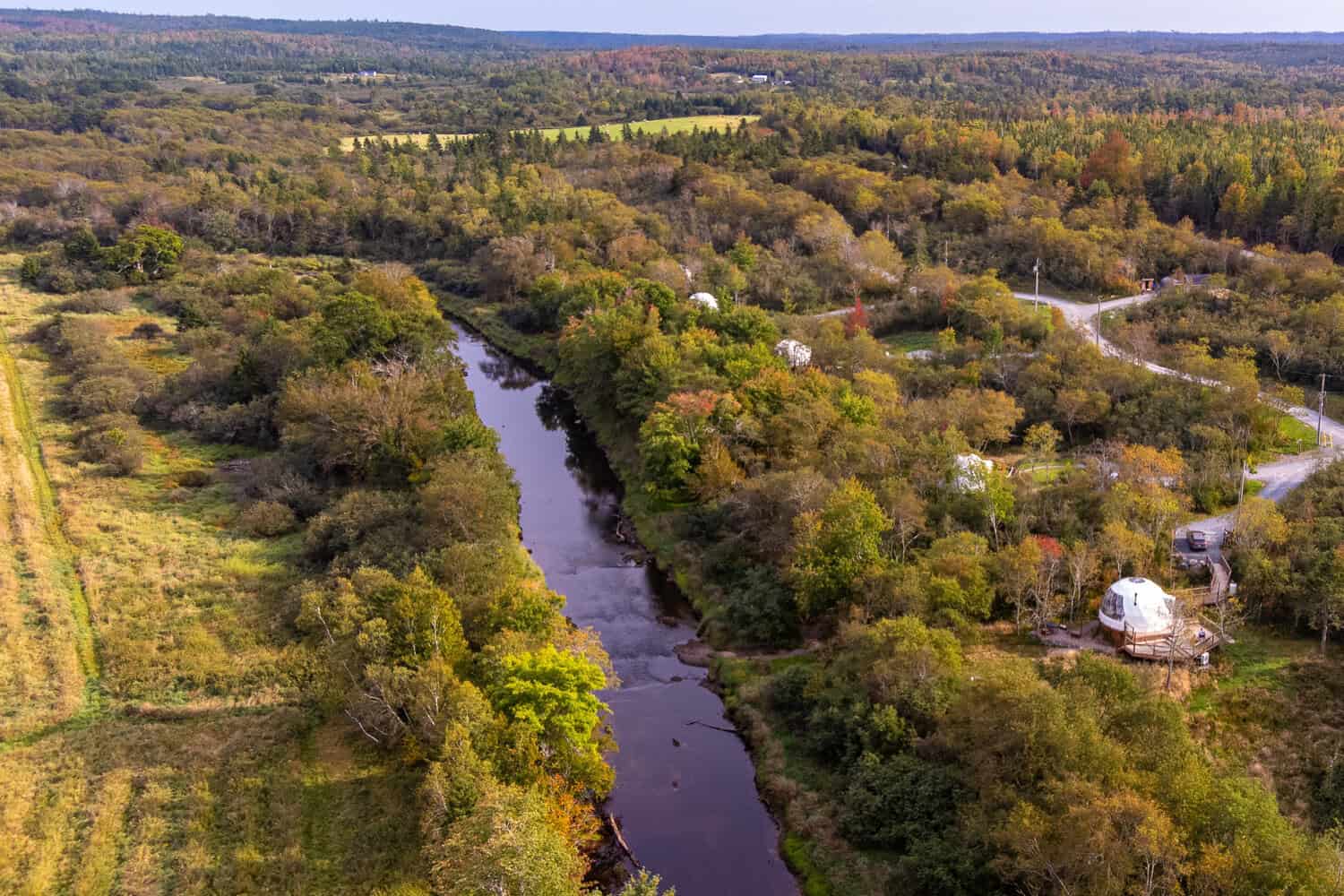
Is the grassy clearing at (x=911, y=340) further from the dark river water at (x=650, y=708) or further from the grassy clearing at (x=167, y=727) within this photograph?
the grassy clearing at (x=167, y=727)

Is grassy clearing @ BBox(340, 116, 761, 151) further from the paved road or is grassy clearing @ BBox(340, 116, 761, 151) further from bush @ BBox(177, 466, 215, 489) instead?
bush @ BBox(177, 466, 215, 489)

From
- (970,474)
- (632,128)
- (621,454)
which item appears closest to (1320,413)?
(970,474)

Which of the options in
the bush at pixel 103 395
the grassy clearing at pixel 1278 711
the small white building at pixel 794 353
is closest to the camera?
the grassy clearing at pixel 1278 711

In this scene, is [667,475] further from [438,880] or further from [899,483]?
[438,880]

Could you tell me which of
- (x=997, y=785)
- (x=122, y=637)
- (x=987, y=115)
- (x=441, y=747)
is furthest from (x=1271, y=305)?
(x=987, y=115)

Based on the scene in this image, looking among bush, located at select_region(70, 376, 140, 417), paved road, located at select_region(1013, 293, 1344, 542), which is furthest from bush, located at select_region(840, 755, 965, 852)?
bush, located at select_region(70, 376, 140, 417)

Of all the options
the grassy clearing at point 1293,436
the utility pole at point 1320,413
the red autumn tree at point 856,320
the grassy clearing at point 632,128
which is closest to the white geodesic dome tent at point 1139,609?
the grassy clearing at point 1293,436

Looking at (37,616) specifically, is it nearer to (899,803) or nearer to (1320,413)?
(899,803)
